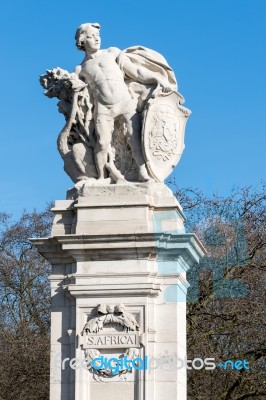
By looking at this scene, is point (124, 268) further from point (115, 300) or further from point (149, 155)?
point (149, 155)

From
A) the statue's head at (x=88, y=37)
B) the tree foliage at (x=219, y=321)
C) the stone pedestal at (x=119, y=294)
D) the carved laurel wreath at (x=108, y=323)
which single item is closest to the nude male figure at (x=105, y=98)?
the statue's head at (x=88, y=37)

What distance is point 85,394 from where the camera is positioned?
13.1 metres

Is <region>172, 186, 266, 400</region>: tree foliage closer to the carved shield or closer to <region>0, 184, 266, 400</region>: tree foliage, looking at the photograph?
<region>0, 184, 266, 400</region>: tree foliage

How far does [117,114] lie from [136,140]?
37 cm

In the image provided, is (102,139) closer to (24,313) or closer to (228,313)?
(228,313)

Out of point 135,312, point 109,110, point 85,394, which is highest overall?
A: point 109,110

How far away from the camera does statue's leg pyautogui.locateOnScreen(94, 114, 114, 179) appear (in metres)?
13.7

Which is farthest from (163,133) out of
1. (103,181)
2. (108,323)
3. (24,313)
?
(24,313)

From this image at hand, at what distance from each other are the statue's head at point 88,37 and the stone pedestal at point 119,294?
170cm

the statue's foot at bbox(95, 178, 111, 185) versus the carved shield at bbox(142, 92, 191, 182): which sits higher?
the carved shield at bbox(142, 92, 191, 182)

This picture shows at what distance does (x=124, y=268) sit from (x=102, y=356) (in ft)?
3.21

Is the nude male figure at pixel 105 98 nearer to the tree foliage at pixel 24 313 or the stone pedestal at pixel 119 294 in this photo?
the stone pedestal at pixel 119 294

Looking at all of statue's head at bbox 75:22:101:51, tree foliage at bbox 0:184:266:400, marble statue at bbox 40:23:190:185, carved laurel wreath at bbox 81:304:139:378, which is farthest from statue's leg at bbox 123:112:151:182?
tree foliage at bbox 0:184:266:400

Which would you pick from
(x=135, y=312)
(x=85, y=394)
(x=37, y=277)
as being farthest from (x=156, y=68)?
(x=37, y=277)
